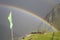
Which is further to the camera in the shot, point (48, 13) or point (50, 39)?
point (48, 13)

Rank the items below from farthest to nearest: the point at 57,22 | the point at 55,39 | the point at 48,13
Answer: the point at 48,13
the point at 57,22
the point at 55,39

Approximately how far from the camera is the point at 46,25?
16.1ft

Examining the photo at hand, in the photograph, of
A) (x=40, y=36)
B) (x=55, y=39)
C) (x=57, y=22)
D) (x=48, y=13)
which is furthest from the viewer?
(x=48, y=13)

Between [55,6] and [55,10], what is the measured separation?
0.20 metres

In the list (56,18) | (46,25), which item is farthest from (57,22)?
(46,25)

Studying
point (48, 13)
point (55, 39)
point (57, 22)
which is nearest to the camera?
point (55, 39)

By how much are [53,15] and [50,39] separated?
1.54 meters

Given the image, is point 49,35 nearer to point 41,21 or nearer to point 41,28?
point 41,28

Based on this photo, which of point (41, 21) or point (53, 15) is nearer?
point (53, 15)

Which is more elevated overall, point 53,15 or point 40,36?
point 53,15

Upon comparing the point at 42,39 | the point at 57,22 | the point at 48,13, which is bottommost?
the point at 42,39

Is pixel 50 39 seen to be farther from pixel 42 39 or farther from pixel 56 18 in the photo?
pixel 56 18

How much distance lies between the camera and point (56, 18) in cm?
468

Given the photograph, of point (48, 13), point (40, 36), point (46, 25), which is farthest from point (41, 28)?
point (40, 36)
